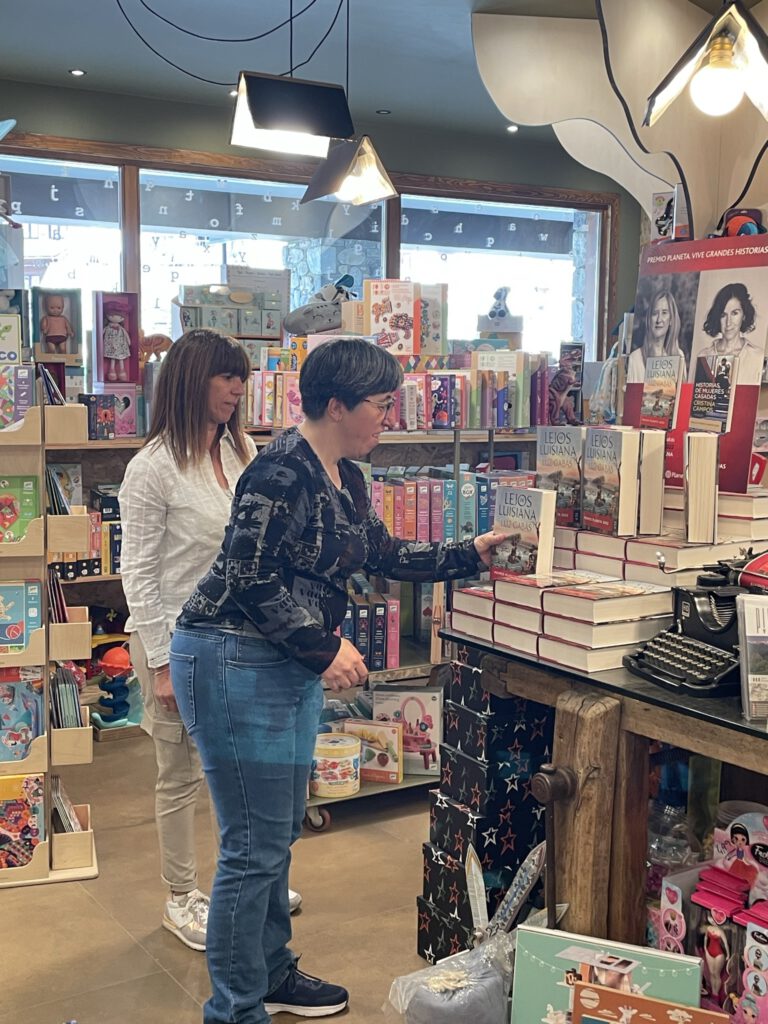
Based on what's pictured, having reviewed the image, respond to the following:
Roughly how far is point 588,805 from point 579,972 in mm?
294

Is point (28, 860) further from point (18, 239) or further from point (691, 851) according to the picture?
point (18, 239)

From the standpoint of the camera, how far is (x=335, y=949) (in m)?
2.86

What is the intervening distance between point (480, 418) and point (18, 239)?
80.3 inches

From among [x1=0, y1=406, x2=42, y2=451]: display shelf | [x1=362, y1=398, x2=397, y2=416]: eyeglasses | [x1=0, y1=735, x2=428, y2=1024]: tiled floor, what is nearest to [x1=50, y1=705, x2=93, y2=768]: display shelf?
[x1=0, y1=735, x2=428, y2=1024]: tiled floor

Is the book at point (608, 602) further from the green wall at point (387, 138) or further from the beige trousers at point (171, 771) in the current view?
the green wall at point (387, 138)

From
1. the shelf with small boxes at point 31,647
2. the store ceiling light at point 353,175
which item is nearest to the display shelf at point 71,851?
the shelf with small boxes at point 31,647

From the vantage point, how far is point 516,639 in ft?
7.31

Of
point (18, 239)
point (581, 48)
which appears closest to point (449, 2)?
point (581, 48)

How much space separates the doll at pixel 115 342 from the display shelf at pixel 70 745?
7.20ft

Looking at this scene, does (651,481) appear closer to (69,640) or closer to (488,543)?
(488,543)

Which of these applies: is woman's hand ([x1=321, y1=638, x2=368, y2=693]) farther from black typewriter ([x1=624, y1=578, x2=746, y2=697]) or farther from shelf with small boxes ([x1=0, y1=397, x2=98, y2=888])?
shelf with small boxes ([x1=0, y1=397, x2=98, y2=888])

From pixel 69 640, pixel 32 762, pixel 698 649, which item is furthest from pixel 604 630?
pixel 32 762

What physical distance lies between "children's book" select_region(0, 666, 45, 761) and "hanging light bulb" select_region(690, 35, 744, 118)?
7.77 ft

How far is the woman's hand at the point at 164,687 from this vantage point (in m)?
2.66
